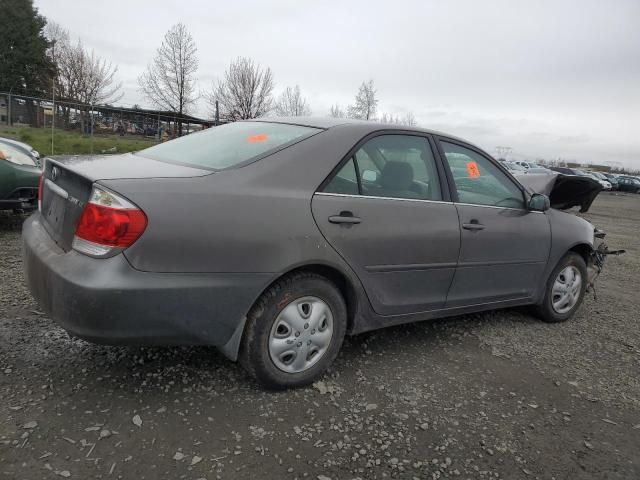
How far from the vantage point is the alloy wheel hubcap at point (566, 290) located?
423 cm

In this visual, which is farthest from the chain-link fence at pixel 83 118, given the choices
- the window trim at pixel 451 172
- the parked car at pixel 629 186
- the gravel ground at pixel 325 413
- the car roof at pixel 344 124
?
the parked car at pixel 629 186

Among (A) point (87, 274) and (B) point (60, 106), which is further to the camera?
(B) point (60, 106)

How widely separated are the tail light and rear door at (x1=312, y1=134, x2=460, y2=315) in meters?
0.91

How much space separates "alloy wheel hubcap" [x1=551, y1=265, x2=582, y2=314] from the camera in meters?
4.23

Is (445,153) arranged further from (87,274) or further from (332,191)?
(87,274)

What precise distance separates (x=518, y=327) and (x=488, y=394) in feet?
4.49

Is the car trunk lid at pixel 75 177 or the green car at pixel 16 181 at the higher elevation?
Answer: the car trunk lid at pixel 75 177

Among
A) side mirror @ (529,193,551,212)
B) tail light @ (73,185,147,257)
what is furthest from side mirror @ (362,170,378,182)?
side mirror @ (529,193,551,212)

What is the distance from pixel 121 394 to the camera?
253 cm

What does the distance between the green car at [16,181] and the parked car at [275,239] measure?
3285 millimetres

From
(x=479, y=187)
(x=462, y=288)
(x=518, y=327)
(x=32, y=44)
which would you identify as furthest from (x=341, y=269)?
(x=32, y=44)

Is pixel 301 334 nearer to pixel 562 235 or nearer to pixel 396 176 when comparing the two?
pixel 396 176

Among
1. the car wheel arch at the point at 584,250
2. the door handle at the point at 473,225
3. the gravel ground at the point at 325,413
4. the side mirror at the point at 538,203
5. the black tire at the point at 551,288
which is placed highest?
the side mirror at the point at 538,203

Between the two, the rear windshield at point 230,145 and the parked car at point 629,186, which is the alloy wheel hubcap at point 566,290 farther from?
the parked car at point 629,186
